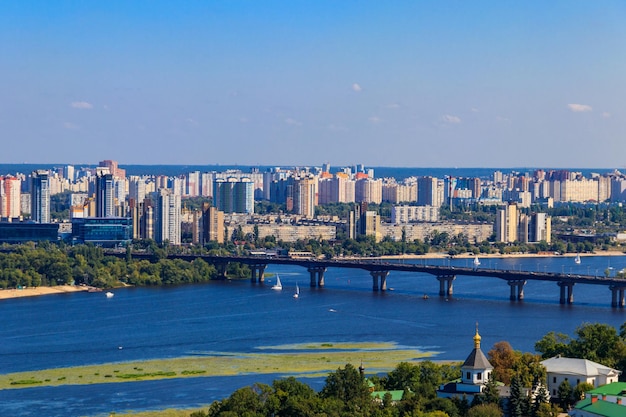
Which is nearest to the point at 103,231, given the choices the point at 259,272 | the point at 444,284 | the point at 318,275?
the point at 259,272

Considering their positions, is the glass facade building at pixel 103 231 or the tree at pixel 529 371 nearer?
the tree at pixel 529 371

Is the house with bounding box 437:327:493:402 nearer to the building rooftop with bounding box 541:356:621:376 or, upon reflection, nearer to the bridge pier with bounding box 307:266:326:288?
the building rooftop with bounding box 541:356:621:376

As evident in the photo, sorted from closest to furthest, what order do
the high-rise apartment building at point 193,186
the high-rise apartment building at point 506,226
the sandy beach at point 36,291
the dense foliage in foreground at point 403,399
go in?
the dense foliage in foreground at point 403,399, the sandy beach at point 36,291, the high-rise apartment building at point 506,226, the high-rise apartment building at point 193,186

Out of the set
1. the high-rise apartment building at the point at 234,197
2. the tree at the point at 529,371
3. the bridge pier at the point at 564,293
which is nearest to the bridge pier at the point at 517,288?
the bridge pier at the point at 564,293

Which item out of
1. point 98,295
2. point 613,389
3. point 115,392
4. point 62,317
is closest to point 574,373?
point 613,389

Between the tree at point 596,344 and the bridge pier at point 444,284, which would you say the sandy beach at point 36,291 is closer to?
the bridge pier at point 444,284

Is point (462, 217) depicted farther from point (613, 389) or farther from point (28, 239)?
point (613, 389)
